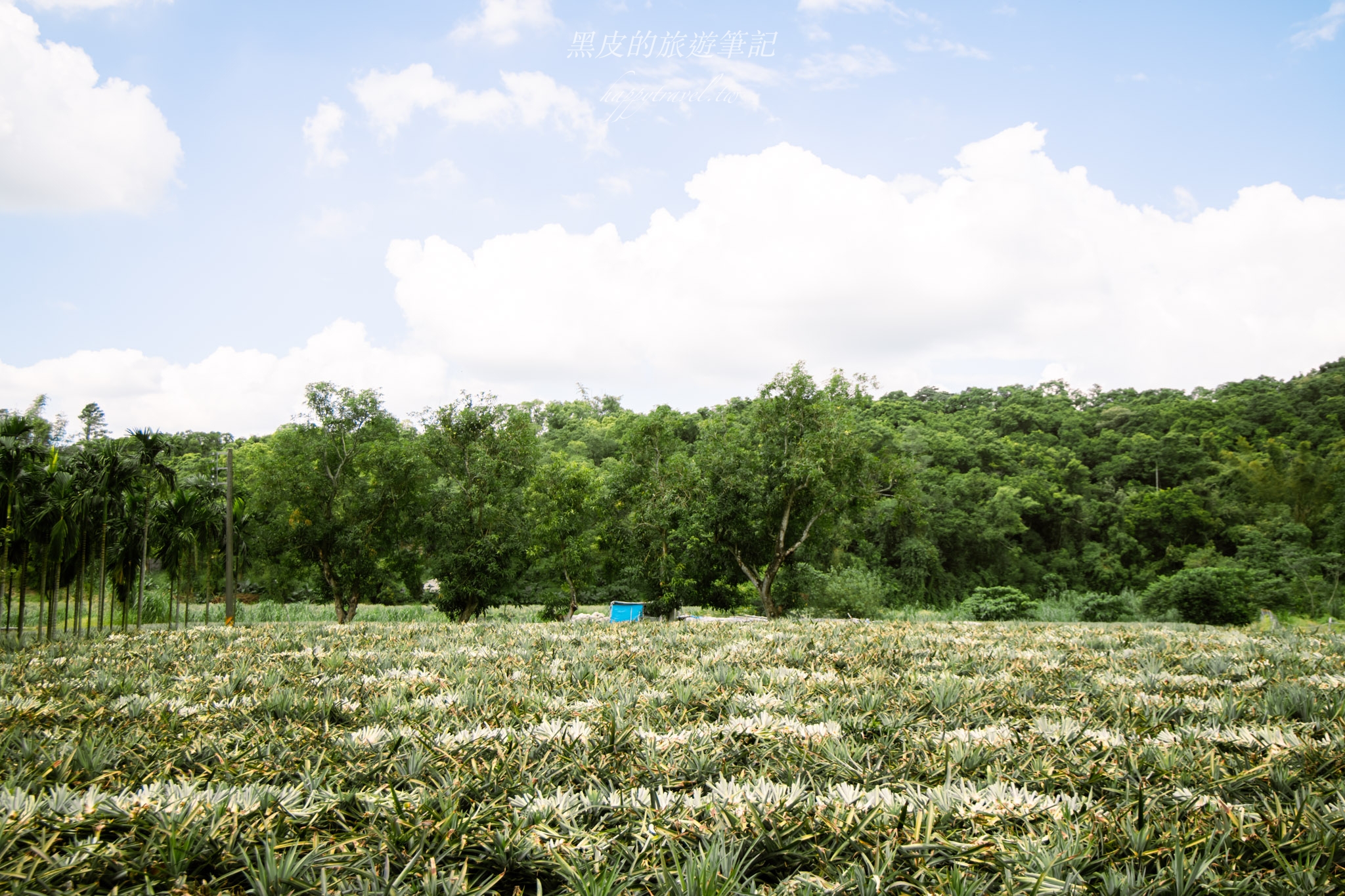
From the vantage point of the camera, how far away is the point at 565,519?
24656 mm

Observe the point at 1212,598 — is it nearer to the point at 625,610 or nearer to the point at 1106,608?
the point at 1106,608

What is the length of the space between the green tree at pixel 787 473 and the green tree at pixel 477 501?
253 inches

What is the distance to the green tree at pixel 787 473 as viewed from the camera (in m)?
20.6

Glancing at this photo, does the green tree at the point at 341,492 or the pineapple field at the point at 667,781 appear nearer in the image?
the pineapple field at the point at 667,781

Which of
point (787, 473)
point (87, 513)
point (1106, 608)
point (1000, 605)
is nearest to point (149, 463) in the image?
point (87, 513)

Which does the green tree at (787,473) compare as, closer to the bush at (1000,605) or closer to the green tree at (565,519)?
the green tree at (565,519)

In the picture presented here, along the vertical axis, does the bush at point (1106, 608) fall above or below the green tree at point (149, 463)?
below

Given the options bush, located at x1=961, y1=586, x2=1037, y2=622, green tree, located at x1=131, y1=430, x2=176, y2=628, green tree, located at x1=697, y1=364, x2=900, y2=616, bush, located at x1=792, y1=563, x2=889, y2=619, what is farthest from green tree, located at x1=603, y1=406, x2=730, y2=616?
green tree, located at x1=131, y1=430, x2=176, y2=628

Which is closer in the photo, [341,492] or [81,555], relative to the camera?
[81,555]

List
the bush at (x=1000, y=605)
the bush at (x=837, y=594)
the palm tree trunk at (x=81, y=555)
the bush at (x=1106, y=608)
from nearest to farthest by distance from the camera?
the palm tree trunk at (x=81, y=555), the bush at (x=837, y=594), the bush at (x=1000, y=605), the bush at (x=1106, y=608)

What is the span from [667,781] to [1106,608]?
33240mm

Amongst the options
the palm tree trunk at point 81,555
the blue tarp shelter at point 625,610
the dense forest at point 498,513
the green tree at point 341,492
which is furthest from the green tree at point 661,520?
the palm tree trunk at point 81,555

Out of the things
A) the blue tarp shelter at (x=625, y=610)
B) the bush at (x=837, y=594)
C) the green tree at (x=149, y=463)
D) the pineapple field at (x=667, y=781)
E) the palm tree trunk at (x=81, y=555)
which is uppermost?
the green tree at (x=149, y=463)

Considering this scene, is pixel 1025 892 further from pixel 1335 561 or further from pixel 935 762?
pixel 1335 561
